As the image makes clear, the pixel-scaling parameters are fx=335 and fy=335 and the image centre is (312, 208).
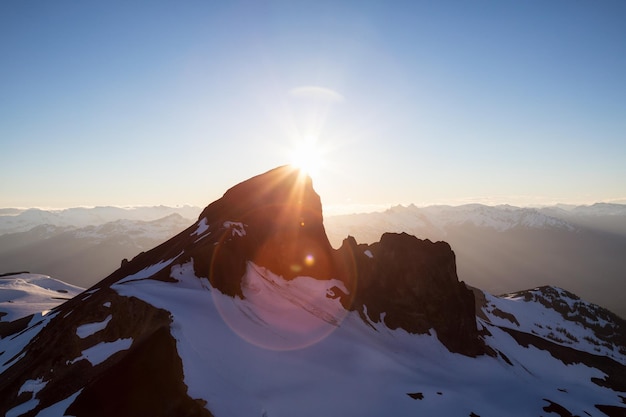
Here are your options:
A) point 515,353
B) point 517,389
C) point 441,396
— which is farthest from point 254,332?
point 515,353

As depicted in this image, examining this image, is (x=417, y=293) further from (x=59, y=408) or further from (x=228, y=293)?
(x=59, y=408)

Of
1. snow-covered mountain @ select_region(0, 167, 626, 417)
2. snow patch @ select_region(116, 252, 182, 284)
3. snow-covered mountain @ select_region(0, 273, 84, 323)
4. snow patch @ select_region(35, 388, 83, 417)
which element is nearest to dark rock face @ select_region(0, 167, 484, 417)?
snow-covered mountain @ select_region(0, 167, 626, 417)

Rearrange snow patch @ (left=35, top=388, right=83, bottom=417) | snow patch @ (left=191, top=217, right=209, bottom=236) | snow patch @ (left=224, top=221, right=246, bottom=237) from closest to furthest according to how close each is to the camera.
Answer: snow patch @ (left=35, top=388, right=83, bottom=417) < snow patch @ (left=224, top=221, right=246, bottom=237) < snow patch @ (left=191, top=217, right=209, bottom=236)

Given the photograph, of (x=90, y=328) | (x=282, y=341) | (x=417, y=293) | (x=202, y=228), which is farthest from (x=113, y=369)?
(x=417, y=293)

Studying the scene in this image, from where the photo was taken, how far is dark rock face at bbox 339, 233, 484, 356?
73.0m

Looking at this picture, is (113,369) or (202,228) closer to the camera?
(113,369)

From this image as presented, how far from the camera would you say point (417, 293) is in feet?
252

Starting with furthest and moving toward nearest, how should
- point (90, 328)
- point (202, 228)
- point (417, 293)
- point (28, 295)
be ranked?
point (28, 295), point (202, 228), point (417, 293), point (90, 328)

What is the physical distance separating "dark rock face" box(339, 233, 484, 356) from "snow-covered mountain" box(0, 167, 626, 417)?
285mm

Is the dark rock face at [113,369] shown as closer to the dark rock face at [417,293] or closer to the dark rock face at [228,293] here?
the dark rock face at [228,293]

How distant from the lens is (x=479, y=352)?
7231cm

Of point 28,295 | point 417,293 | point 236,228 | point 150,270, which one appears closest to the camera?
point 150,270

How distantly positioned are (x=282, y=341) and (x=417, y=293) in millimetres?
41646

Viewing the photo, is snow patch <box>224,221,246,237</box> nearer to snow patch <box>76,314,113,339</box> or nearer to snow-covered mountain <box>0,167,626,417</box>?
snow-covered mountain <box>0,167,626,417</box>
